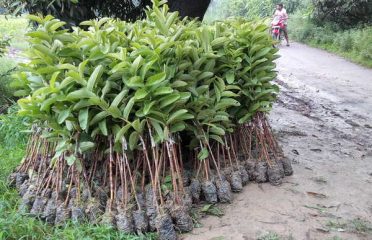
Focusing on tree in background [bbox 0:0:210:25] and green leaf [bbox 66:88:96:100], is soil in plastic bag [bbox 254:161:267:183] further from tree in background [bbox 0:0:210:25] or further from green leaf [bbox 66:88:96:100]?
tree in background [bbox 0:0:210:25]

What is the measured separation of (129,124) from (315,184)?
196cm

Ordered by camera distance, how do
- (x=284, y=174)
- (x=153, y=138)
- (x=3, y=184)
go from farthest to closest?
(x=284, y=174), (x=3, y=184), (x=153, y=138)

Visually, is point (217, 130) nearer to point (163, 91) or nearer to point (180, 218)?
point (163, 91)

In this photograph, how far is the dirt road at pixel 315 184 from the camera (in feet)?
10.8

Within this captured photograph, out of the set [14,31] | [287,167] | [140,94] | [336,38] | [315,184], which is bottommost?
[336,38]

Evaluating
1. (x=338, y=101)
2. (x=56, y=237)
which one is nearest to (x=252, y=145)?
(x=56, y=237)

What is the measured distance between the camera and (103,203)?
10.8 feet

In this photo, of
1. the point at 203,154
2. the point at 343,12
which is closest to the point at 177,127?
the point at 203,154

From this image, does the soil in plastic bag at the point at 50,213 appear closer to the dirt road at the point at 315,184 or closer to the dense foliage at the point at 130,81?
the dense foliage at the point at 130,81

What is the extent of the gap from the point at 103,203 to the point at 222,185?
977mm

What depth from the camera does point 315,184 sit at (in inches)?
160

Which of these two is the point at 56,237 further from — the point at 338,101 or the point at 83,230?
the point at 338,101

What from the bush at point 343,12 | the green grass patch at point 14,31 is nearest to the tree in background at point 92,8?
the green grass patch at point 14,31

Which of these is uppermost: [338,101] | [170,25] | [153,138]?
[170,25]
